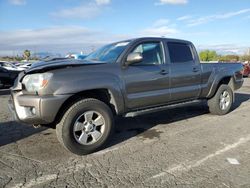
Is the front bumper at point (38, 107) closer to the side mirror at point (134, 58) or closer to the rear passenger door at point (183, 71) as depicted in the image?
the side mirror at point (134, 58)

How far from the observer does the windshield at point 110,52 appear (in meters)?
4.80

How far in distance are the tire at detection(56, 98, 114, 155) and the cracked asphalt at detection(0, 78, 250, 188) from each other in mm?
162

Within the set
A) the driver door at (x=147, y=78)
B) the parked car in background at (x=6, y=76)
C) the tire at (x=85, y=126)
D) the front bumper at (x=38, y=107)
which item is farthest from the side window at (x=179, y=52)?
the parked car in background at (x=6, y=76)

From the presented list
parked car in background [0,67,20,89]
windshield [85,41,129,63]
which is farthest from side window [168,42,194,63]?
Answer: parked car in background [0,67,20,89]

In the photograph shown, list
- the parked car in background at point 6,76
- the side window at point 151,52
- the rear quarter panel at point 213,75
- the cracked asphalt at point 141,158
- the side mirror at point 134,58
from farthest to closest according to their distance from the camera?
the parked car in background at point 6,76, the rear quarter panel at point 213,75, the side window at point 151,52, the side mirror at point 134,58, the cracked asphalt at point 141,158

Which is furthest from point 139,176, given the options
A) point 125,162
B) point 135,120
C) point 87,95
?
point 135,120

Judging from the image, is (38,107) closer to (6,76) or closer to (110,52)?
(110,52)

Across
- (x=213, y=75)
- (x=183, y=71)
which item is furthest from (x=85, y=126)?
(x=213, y=75)

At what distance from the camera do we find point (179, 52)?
5.76 m

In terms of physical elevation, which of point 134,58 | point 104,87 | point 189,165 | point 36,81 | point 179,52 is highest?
point 179,52

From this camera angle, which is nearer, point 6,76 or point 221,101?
point 221,101

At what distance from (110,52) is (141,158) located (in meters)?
2.09

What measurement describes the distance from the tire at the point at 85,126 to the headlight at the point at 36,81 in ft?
1.76

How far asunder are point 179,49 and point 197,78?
2.43ft
